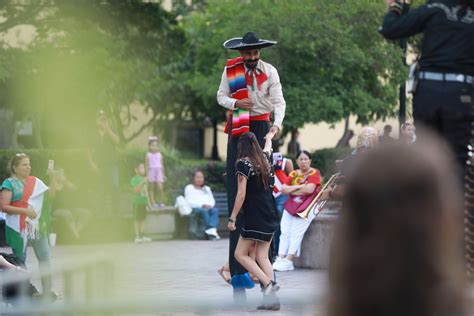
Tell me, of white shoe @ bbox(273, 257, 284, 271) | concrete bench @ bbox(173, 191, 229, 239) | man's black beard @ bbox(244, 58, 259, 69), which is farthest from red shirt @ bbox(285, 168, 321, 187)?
concrete bench @ bbox(173, 191, 229, 239)

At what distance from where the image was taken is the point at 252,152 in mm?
10453

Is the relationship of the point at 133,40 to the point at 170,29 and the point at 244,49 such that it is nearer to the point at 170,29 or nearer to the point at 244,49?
the point at 170,29

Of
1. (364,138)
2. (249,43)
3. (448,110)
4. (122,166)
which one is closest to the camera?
(448,110)

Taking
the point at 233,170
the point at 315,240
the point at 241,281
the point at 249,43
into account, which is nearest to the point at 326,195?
the point at 315,240

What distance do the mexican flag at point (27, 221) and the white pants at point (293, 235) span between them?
4.15 m

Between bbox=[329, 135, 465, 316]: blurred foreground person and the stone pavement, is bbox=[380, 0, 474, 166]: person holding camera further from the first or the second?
bbox=[329, 135, 465, 316]: blurred foreground person

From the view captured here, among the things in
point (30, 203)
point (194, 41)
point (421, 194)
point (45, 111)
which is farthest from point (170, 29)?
point (421, 194)

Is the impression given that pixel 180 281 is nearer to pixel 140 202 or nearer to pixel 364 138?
pixel 364 138

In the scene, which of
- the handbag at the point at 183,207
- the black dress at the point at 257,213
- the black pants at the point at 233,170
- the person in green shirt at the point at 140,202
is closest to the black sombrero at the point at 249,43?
the black pants at the point at 233,170

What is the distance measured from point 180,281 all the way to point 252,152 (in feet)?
9.94

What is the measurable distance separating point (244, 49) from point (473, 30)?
14.8 ft

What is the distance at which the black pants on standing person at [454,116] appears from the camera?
6.04 m

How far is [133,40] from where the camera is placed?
2714cm

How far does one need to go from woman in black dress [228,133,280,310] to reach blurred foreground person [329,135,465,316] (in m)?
7.71
